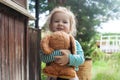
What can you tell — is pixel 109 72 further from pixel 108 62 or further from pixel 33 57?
pixel 33 57

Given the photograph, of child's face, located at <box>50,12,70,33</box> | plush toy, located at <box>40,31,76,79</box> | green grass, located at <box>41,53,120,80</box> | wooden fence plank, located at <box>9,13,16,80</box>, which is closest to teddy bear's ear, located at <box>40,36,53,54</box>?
plush toy, located at <box>40,31,76,79</box>

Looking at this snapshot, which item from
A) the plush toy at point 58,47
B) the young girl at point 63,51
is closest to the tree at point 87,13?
the young girl at point 63,51

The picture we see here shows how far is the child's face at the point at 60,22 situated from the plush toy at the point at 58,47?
0.09 meters

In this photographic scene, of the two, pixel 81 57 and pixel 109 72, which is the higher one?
pixel 81 57

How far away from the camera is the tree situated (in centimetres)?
527

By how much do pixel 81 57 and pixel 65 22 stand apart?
1.06 feet

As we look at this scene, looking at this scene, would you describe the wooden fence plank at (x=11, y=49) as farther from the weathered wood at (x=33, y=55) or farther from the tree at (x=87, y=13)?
the tree at (x=87, y=13)

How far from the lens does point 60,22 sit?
239 centimetres

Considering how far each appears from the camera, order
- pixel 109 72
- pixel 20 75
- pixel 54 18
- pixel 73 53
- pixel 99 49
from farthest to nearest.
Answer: pixel 99 49 < pixel 109 72 < pixel 20 75 < pixel 54 18 < pixel 73 53

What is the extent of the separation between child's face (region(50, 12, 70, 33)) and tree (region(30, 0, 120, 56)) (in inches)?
109

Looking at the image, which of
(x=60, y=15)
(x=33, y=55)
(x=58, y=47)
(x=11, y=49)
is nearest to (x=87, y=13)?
(x=33, y=55)

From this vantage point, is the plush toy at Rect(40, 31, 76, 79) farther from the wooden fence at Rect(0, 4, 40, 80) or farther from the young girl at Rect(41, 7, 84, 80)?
the wooden fence at Rect(0, 4, 40, 80)

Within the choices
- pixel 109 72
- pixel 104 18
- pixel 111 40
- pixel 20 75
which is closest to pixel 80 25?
pixel 104 18

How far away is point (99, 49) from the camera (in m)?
6.44
